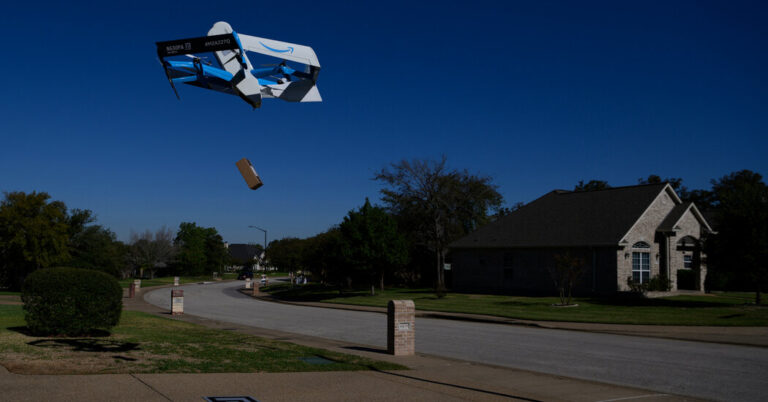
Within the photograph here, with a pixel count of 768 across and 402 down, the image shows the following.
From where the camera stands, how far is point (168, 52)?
21.0 feet

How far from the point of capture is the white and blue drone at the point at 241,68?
6297 millimetres

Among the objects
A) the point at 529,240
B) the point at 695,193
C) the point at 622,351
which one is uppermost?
the point at 695,193

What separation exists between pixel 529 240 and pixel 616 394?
3059cm

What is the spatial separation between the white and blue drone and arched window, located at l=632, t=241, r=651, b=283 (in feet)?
108

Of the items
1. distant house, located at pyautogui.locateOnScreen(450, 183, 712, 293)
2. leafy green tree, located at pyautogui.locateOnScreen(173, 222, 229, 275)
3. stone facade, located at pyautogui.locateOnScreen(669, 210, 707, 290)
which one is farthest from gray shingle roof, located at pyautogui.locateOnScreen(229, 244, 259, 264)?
stone facade, located at pyautogui.locateOnScreen(669, 210, 707, 290)

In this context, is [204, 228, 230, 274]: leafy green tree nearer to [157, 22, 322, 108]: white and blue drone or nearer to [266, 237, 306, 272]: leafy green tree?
[266, 237, 306, 272]: leafy green tree

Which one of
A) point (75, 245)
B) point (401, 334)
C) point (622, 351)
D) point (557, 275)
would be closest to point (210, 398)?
point (401, 334)

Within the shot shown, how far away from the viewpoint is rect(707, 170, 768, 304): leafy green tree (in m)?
26.9

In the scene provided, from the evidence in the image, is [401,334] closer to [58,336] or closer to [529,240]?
[58,336]

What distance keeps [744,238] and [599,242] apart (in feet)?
29.3

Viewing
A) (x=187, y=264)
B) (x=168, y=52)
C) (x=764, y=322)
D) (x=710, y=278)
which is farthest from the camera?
(x=187, y=264)

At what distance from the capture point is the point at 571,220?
3978 centimetres

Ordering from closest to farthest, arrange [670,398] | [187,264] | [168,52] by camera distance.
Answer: [168,52]
[670,398]
[187,264]

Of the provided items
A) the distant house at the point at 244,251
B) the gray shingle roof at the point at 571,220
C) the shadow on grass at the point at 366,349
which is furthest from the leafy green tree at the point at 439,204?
the distant house at the point at 244,251
